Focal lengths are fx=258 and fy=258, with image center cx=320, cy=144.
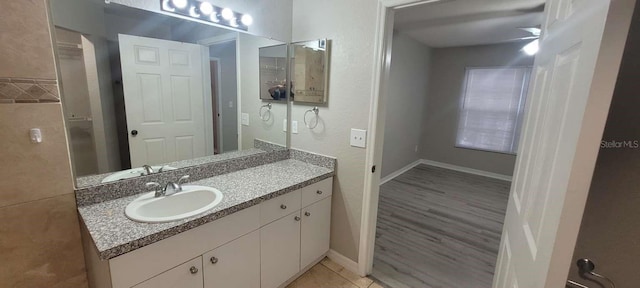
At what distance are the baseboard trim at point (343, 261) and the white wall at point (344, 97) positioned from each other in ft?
0.14

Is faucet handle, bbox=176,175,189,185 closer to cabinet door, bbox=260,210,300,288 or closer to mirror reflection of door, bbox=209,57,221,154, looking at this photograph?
mirror reflection of door, bbox=209,57,221,154

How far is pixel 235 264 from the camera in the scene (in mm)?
1479

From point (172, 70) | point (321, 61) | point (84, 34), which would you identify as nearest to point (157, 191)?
point (172, 70)

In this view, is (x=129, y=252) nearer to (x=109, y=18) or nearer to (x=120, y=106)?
(x=120, y=106)

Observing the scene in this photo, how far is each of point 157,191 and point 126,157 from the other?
0.31 m

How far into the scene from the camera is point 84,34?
4.37ft

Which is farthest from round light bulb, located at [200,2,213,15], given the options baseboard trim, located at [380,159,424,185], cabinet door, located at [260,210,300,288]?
baseboard trim, located at [380,159,424,185]

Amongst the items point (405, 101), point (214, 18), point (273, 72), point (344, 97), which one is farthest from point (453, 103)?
point (214, 18)

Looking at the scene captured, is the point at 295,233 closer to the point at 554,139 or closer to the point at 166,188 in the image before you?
the point at 166,188

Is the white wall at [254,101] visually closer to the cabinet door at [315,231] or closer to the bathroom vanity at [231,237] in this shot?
the bathroom vanity at [231,237]

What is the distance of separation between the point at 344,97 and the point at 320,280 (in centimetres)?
142

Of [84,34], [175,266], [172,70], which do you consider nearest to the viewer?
[175,266]

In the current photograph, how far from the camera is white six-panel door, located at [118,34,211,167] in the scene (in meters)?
1.53

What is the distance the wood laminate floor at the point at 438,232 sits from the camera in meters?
2.10
